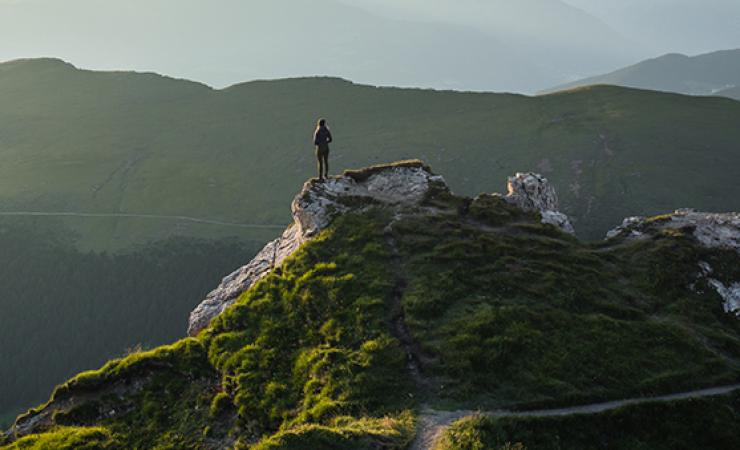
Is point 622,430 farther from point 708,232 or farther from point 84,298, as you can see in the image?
point 84,298

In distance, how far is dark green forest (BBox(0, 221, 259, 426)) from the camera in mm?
169875

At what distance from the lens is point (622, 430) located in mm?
19656

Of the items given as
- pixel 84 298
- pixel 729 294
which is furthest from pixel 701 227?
pixel 84 298

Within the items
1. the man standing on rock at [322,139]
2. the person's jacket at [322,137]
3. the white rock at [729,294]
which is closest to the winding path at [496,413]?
the white rock at [729,294]

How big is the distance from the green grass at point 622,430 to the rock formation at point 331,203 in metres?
19.7

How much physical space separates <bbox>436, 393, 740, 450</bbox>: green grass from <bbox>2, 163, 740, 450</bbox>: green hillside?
0.47 ft

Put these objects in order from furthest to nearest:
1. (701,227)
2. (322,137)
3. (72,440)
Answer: (322,137) < (701,227) < (72,440)

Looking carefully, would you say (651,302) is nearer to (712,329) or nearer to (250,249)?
(712,329)

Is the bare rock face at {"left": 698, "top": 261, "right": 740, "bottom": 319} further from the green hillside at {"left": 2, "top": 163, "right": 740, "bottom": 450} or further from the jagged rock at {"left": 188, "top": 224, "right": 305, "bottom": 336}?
the jagged rock at {"left": 188, "top": 224, "right": 305, "bottom": 336}

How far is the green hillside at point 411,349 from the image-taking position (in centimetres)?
2067

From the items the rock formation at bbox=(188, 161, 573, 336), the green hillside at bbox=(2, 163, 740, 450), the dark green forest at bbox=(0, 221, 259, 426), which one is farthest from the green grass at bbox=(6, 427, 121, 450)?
the dark green forest at bbox=(0, 221, 259, 426)

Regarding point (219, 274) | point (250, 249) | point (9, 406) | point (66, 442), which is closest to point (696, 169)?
point (250, 249)

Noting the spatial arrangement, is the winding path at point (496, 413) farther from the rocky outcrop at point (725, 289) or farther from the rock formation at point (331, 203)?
the rock formation at point (331, 203)

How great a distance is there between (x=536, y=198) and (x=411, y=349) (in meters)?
29.2
